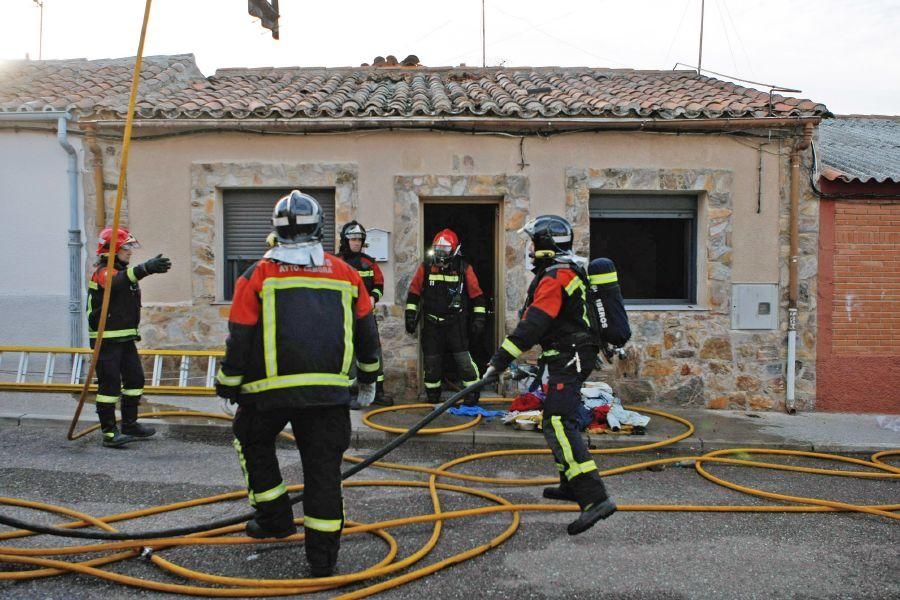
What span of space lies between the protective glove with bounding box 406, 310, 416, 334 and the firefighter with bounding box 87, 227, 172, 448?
2953mm

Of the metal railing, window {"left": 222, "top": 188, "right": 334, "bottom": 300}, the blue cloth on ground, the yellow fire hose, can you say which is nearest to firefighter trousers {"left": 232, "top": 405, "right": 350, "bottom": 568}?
the yellow fire hose

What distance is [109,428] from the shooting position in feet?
21.6

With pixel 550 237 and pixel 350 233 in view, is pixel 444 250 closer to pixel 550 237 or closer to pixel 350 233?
pixel 350 233

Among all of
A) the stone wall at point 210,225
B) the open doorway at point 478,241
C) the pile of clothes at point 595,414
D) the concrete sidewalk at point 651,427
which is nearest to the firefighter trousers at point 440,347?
the concrete sidewalk at point 651,427

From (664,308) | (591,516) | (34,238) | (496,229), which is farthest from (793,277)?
(34,238)

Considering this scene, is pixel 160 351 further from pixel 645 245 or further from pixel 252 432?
pixel 645 245

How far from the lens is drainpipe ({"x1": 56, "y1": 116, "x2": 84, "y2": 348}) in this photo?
884 centimetres

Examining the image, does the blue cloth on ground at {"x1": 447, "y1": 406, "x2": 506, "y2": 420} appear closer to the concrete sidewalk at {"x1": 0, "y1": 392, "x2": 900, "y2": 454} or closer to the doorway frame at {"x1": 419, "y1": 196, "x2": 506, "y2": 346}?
the concrete sidewalk at {"x1": 0, "y1": 392, "x2": 900, "y2": 454}

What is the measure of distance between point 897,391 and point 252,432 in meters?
8.08

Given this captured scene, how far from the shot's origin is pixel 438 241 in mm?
8336

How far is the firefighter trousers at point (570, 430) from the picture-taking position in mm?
4590

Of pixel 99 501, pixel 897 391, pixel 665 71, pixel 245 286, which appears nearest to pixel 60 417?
pixel 99 501

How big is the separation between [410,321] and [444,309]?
43 cm

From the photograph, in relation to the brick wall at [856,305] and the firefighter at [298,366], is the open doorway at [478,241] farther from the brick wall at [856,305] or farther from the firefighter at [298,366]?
the firefighter at [298,366]
